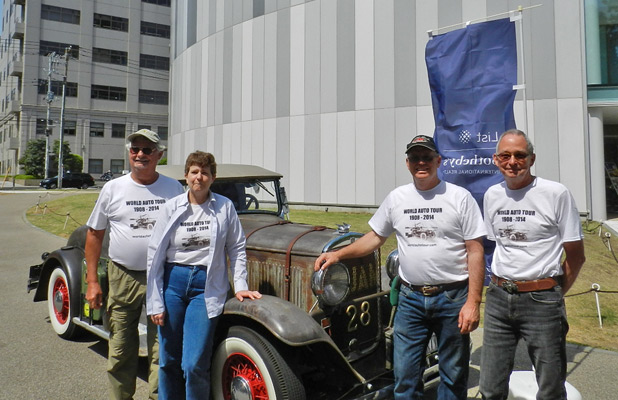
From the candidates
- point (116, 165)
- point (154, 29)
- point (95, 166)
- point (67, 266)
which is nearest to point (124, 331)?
point (67, 266)

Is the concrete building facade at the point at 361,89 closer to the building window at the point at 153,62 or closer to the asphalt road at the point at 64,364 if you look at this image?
the asphalt road at the point at 64,364

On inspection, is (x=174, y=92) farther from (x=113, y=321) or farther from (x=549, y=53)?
(x=113, y=321)

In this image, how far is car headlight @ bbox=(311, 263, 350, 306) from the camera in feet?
10.3

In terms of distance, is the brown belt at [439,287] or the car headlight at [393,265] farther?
the car headlight at [393,265]

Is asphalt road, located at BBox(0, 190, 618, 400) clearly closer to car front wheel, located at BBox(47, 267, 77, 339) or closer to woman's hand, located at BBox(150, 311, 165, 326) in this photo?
car front wheel, located at BBox(47, 267, 77, 339)

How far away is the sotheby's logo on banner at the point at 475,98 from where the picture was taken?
4.96 metres

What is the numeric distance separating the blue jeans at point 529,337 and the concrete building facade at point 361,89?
1159 cm

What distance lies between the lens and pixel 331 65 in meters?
16.8

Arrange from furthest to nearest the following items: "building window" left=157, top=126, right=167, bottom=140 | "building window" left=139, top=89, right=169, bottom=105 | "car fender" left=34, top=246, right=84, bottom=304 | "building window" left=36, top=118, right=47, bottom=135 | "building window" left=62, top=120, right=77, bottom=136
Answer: "building window" left=157, top=126, right=167, bottom=140, "building window" left=139, top=89, right=169, bottom=105, "building window" left=62, top=120, right=77, bottom=136, "building window" left=36, top=118, right=47, bottom=135, "car fender" left=34, top=246, right=84, bottom=304

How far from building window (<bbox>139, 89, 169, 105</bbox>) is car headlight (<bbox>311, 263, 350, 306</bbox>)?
54.3 meters

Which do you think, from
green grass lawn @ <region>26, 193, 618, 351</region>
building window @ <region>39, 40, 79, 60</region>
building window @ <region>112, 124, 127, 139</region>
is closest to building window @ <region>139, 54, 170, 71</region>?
building window @ <region>39, 40, 79, 60</region>

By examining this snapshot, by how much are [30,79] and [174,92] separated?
30641 millimetres

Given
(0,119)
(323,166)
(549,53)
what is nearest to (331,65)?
(323,166)

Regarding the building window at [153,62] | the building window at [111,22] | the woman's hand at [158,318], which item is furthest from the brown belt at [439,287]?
the building window at [111,22]
